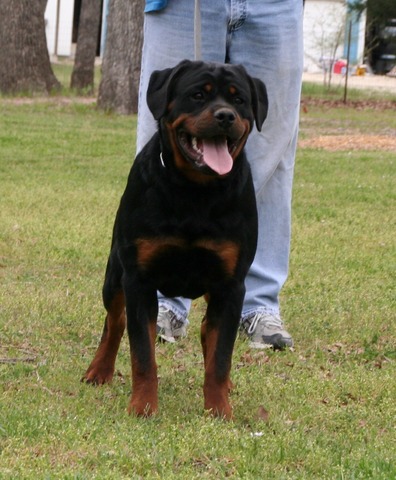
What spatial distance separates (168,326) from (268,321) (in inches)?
20.5

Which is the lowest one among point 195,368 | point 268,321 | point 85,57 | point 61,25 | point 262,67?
point 195,368

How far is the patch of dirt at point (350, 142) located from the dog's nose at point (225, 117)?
12.4m

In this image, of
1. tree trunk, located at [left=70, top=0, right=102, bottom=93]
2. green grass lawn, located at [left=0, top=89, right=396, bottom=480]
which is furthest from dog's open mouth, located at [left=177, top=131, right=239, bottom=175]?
tree trunk, located at [left=70, top=0, right=102, bottom=93]

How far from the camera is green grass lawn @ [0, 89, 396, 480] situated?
3.93 metres

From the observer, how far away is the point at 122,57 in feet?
63.2

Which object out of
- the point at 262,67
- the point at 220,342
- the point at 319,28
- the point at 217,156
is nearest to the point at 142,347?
the point at 220,342

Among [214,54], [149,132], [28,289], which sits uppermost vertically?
[214,54]

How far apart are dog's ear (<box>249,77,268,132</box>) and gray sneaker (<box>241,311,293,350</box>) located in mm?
1483

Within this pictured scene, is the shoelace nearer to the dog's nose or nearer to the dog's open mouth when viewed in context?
the dog's open mouth

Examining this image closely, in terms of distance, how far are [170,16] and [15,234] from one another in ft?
11.2

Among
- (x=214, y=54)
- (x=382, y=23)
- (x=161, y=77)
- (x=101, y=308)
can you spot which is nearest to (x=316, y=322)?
(x=101, y=308)

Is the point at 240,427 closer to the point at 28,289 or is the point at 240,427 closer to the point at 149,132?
the point at 149,132

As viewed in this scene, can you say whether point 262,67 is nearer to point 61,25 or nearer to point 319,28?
point 319,28

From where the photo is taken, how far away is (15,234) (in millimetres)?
8633
